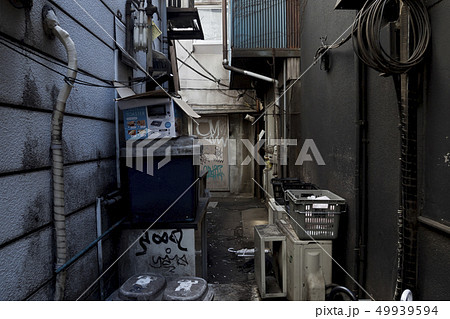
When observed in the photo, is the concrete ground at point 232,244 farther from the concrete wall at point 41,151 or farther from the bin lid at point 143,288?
the concrete wall at point 41,151

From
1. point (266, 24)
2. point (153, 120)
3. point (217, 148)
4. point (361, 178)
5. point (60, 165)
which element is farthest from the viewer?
point (217, 148)

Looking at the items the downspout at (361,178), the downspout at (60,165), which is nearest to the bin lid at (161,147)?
the downspout at (60,165)

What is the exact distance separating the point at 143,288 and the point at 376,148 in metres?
2.95

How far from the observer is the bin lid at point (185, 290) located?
3.03 m

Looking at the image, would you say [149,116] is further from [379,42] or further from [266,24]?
[266,24]

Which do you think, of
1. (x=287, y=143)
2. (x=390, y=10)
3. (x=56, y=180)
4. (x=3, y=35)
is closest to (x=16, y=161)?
(x=56, y=180)

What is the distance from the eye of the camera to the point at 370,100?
3.70m

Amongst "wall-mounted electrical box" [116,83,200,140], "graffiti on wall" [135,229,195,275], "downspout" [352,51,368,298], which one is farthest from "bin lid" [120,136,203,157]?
"downspout" [352,51,368,298]

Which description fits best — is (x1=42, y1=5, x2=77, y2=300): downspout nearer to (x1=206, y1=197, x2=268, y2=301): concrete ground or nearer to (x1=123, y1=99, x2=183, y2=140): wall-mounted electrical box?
(x1=123, y1=99, x2=183, y2=140): wall-mounted electrical box

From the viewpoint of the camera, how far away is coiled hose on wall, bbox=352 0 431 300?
2525 millimetres

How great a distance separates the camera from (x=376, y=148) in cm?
353

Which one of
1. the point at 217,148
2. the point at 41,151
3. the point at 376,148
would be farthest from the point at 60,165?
the point at 217,148

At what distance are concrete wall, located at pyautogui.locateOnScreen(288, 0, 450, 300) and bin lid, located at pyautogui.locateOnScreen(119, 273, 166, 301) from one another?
7.76ft

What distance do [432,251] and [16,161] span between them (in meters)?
3.25
